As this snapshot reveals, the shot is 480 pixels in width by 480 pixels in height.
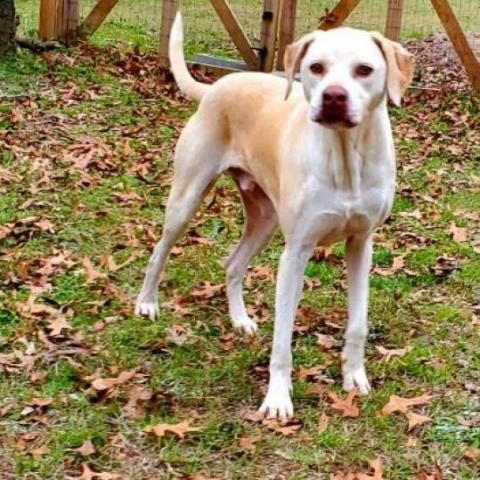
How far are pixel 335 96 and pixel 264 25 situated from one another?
7.01m

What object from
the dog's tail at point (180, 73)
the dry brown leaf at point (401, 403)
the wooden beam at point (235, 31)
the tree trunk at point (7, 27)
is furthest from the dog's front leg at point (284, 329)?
the wooden beam at point (235, 31)

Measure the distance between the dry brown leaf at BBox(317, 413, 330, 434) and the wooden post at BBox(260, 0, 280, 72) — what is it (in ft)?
22.1

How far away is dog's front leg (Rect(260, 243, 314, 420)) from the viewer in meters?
4.17

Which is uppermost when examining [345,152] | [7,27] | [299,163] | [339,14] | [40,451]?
[345,152]

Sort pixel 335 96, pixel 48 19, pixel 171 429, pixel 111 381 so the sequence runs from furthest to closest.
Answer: pixel 48 19 < pixel 111 381 < pixel 171 429 < pixel 335 96

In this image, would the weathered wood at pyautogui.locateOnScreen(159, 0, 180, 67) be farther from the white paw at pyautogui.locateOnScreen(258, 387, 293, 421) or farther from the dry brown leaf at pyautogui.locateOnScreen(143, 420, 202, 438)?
the dry brown leaf at pyautogui.locateOnScreen(143, 420, 202, 438)

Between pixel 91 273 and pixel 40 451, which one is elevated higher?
pixel 40 451

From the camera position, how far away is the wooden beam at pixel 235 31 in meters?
10.1

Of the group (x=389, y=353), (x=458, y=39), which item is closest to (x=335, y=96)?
(x=389, y=353)

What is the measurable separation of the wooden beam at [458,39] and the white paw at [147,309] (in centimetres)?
594

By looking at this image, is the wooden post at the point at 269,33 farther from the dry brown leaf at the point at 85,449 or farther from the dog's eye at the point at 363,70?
the dry brown leaf at the point at 85,449

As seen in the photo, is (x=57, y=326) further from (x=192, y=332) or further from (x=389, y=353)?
(x=389, y=353)

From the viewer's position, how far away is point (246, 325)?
16.6ft

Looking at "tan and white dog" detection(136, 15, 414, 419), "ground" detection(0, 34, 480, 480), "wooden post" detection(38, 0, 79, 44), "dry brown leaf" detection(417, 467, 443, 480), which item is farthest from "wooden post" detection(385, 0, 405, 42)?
"dry brown leaf" detection(417, 467, 443, 480)
